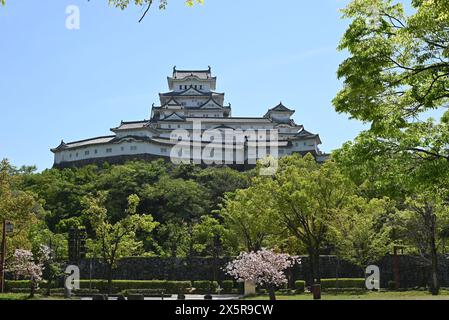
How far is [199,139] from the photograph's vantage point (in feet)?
250

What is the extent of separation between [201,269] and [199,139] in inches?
1443

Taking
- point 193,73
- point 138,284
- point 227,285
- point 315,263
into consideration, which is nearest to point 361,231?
point 315,263

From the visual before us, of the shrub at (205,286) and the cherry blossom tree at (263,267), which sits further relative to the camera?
the shrub at (205,286)

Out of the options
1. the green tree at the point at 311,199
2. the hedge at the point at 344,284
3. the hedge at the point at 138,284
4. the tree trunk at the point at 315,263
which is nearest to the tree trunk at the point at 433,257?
the green tree at the point at 311,199

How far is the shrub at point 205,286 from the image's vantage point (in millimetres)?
36500

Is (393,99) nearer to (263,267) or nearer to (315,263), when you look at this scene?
(263,267)

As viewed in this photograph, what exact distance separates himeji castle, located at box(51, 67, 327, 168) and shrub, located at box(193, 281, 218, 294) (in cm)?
3466

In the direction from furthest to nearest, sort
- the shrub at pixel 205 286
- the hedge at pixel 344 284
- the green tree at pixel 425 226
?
the shrub at pixel 205 286 < the hedge at pixel 344 284 < the green tree at pixel 425 226

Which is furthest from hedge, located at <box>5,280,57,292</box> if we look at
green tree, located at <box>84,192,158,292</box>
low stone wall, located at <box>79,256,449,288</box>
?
green tree, located at <box>84,192,158,292</box>

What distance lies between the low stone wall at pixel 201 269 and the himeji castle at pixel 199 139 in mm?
29702

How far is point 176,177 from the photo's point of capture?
6272 centimetres

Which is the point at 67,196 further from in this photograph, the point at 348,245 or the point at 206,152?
the point at 348,245

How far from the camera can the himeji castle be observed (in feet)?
235

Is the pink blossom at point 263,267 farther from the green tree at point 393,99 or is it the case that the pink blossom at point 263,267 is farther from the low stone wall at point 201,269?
the green tree at point 393,99
